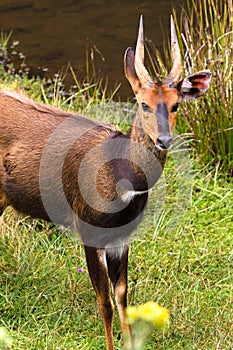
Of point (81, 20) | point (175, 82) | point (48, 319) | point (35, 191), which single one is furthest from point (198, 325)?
point (81, 20)

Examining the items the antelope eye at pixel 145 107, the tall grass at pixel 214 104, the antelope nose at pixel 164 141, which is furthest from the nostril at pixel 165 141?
the tall grass at pixel 214 104

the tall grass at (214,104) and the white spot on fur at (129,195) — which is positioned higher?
the white spot on fur at (129,195)

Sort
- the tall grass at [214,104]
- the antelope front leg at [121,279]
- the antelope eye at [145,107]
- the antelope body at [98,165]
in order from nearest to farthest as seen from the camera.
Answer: the antelope eye at [145,107], the antelope body at [98,165], the antelope front leg at [121,279], the tall grass at [214,104]

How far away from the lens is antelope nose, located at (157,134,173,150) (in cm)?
372

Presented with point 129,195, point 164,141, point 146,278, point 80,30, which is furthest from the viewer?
point 80,30

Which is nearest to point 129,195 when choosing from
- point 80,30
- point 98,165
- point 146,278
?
point 98,165

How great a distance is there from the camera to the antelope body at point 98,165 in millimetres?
3979

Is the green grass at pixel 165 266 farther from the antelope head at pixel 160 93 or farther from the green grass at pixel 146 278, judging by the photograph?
the antelope head at pixel 160 93

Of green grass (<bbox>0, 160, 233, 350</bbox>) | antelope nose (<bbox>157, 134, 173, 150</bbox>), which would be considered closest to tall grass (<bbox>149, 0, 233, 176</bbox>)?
green grass (<bbox>0, 160, 233, 350</bbox>)

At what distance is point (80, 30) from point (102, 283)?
545 cm

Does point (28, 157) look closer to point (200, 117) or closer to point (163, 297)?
point (163, 297)

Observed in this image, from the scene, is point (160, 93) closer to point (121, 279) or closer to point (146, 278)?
point (121, 279)

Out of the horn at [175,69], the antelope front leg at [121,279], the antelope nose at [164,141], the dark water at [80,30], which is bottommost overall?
the dark water at [80,30]

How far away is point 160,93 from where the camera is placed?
385cm
